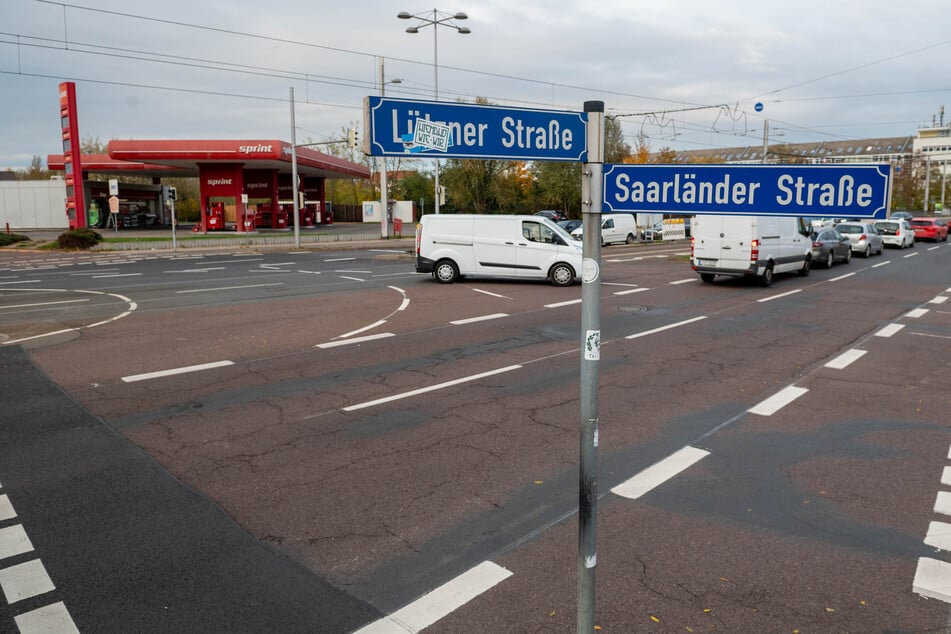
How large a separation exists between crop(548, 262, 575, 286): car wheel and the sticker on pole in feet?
55.1

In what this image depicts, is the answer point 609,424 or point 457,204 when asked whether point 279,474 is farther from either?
point 457,204

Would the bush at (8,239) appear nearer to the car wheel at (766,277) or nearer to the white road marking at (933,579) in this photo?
the car wheel at (766,277)

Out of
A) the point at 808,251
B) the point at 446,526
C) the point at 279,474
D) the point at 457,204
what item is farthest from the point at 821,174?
the point at 457,204

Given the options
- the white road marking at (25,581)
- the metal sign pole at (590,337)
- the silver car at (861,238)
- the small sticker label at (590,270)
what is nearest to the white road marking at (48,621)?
the white road marking at (25,581)

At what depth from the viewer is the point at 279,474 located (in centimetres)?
598

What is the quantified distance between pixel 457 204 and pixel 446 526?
184ft

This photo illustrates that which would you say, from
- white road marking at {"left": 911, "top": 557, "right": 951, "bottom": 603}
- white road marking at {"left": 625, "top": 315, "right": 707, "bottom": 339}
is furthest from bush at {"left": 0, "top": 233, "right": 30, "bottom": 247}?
white road marking at {"left": 911, "top": 557, "right": 951, "bottom": 603}

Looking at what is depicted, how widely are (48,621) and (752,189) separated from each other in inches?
162

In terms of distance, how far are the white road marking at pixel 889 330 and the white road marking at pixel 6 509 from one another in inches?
513

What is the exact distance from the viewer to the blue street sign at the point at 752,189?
2.47 metres

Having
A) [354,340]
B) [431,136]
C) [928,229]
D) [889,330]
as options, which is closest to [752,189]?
[431,136]

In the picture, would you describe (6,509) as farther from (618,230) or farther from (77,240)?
(618,230)

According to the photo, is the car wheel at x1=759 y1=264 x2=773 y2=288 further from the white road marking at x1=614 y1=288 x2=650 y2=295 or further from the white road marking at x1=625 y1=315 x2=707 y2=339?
the white road marking at x1=625 y1=315 x2=707 y2=339

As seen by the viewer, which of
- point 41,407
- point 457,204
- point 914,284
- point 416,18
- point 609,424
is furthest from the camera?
point 457,204
